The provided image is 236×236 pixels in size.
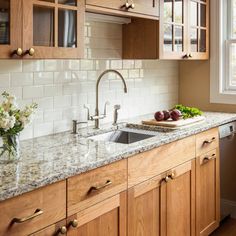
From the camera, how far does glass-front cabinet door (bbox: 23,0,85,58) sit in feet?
6.62

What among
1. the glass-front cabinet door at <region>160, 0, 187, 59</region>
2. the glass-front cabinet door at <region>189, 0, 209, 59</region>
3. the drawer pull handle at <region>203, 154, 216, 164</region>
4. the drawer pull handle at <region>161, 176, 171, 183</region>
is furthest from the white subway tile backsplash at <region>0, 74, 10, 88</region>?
the glass-front cabinet door at <region>189, 0, 209, 59</region>

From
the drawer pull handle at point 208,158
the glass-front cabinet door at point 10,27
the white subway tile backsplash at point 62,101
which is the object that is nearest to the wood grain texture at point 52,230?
the glass-front cabinet door at point 10,27

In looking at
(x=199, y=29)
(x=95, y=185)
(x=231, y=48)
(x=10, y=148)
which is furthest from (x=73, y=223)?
(x=231, y=48)

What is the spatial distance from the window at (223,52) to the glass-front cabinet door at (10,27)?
2.30 meters

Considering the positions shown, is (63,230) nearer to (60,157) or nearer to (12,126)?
(60,157)

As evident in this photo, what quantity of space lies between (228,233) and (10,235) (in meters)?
2.41

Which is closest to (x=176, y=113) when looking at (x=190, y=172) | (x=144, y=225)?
(x=190, y=172)

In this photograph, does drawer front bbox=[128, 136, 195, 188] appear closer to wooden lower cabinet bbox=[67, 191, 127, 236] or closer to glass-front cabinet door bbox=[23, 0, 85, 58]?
wooden lower cabinet bbox=[67, 191, 127, 236]

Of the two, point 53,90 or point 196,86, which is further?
point 196,86

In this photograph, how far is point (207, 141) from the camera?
10.2 feet

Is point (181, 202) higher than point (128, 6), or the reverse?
point (128, 6)

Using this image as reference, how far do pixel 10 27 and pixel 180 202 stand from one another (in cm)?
162

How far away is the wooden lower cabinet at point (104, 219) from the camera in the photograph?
1937 millimetres

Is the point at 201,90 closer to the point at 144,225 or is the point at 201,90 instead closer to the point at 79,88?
the point at 79,88
